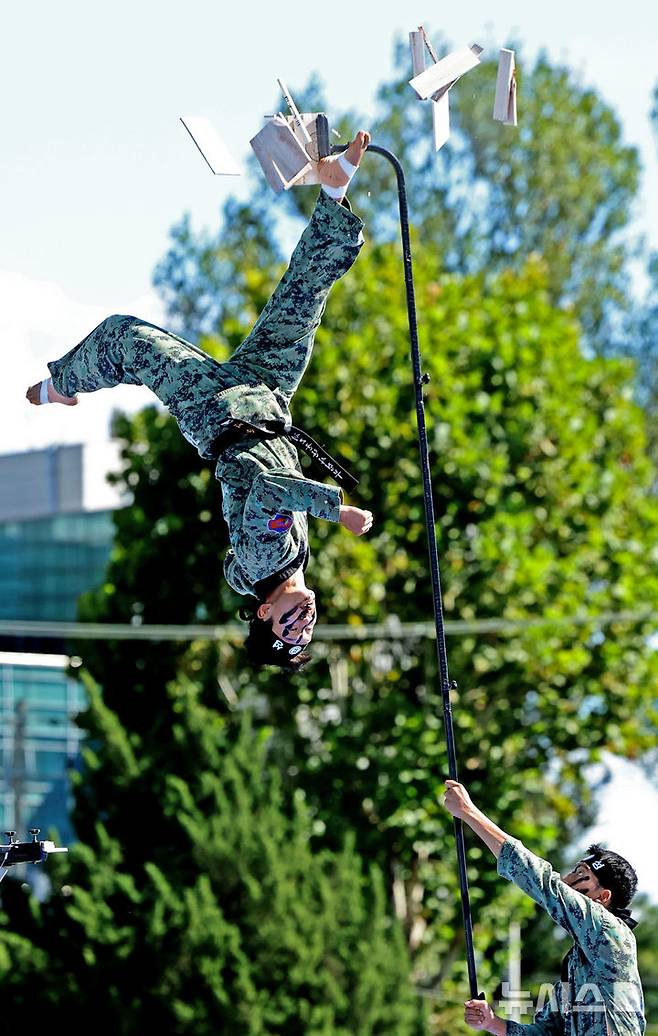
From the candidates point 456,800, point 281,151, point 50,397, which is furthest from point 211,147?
point 456,800

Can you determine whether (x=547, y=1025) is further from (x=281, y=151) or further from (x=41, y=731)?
(x=41, y=731)

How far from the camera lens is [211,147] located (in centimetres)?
527

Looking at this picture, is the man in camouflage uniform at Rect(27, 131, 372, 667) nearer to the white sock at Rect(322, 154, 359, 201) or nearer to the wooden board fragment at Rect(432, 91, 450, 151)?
the white sock at Rect(322, 154, 359, 201)

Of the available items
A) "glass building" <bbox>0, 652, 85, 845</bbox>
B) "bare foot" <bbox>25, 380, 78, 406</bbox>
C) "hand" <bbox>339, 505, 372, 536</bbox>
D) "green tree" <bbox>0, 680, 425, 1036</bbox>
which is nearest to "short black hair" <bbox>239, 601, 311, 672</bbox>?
"hand" <bbox>339, 505, 372, 536</bbox>

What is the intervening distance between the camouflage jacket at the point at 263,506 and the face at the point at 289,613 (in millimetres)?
88

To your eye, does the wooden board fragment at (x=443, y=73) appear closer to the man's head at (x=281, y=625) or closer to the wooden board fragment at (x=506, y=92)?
the wooden board fragment at (x=506, y=92)

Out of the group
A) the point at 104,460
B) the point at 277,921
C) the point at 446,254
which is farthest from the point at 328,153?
the point at 104,460

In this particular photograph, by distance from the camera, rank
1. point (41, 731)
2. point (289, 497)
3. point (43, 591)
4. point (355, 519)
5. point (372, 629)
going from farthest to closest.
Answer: point (43, 591), point (41, 731), point (372, 629), point (289, 497), point (355, 519)

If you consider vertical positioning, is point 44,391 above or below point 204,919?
above

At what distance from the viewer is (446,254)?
89.0 ft

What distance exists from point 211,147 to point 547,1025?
2.83 metres

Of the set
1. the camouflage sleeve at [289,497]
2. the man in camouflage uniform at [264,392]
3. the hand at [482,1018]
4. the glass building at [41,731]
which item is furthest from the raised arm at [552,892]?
the glass building at [41,731]

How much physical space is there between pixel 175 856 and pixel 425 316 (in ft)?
17.2

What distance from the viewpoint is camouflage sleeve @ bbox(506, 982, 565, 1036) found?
545 cm
